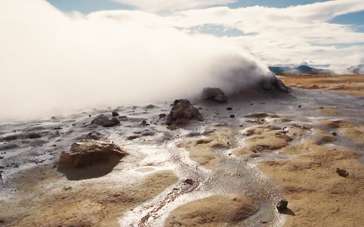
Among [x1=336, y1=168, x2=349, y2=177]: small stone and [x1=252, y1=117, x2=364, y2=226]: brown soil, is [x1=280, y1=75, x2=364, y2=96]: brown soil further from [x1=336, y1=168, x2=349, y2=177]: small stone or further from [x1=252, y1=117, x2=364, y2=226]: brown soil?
[x1=336, y1=168, x2=349, y2=177]: small stone

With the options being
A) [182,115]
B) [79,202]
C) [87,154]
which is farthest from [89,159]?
[182,115]

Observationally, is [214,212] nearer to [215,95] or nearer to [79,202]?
[79,202]

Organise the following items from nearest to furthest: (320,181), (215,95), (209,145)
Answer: (320,181), (209,145), (215,95)

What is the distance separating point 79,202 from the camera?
1214 cm

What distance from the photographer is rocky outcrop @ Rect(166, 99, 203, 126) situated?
863 inches

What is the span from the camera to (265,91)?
3133cm

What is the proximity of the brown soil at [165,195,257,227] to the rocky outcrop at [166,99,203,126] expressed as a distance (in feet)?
32.9

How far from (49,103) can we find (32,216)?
17.4 meters

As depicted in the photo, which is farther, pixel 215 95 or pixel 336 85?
pixel 336 85

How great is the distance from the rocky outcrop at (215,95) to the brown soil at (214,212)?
16.0 meters

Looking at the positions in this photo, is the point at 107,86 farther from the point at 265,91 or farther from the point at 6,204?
the point at 6,204

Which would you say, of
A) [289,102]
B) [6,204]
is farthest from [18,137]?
[289,102]

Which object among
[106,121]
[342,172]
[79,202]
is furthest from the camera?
[106,121]

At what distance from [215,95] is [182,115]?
6274 millimetres
